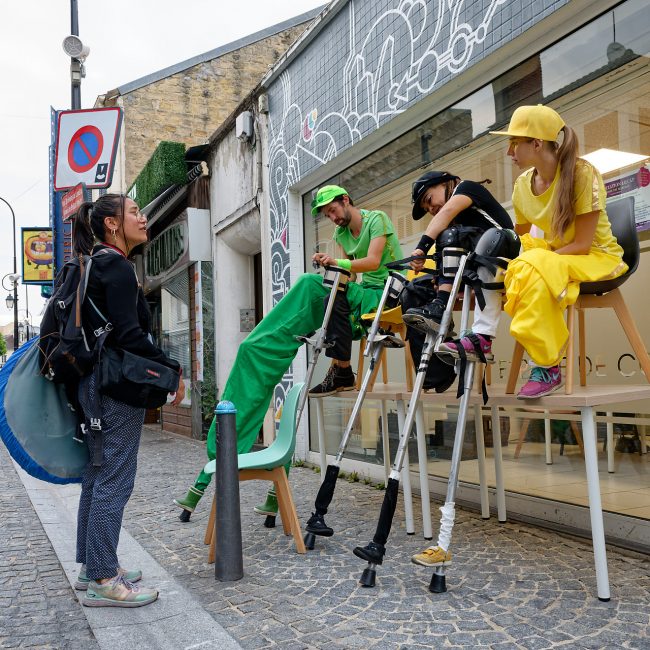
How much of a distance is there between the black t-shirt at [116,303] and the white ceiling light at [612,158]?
9.31 feet

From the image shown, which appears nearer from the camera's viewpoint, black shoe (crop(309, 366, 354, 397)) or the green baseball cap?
the green baseball cap

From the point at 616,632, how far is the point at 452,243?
190 centimetres

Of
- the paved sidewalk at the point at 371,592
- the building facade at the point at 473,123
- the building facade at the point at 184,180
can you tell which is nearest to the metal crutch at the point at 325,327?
the paved sidewalk at the point at 371,592

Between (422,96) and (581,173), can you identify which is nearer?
(581,173)

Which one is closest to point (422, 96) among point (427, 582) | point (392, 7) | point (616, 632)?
point (392, 7)

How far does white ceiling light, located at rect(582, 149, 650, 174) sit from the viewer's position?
4195mm

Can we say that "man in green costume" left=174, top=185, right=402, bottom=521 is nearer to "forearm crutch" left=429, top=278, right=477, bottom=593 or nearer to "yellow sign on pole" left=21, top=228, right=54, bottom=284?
"forearm crutch" left=429, top=278, right=477, bottom=593

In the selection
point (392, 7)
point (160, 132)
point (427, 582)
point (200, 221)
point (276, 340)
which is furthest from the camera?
point (160, 132)

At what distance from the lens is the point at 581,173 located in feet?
11.3

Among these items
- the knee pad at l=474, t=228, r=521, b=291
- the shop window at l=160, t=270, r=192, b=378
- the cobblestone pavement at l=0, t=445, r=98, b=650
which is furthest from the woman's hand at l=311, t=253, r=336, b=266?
the shop window at l=160, t=270, r=192, b=378

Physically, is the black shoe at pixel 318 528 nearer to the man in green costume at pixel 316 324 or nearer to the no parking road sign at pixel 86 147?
the man in green costume at pixel 316 324

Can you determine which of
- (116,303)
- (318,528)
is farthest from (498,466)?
(116,303)

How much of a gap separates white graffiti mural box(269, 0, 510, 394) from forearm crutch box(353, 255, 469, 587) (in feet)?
8.07

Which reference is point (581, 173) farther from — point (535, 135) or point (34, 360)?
point (34, 360)
